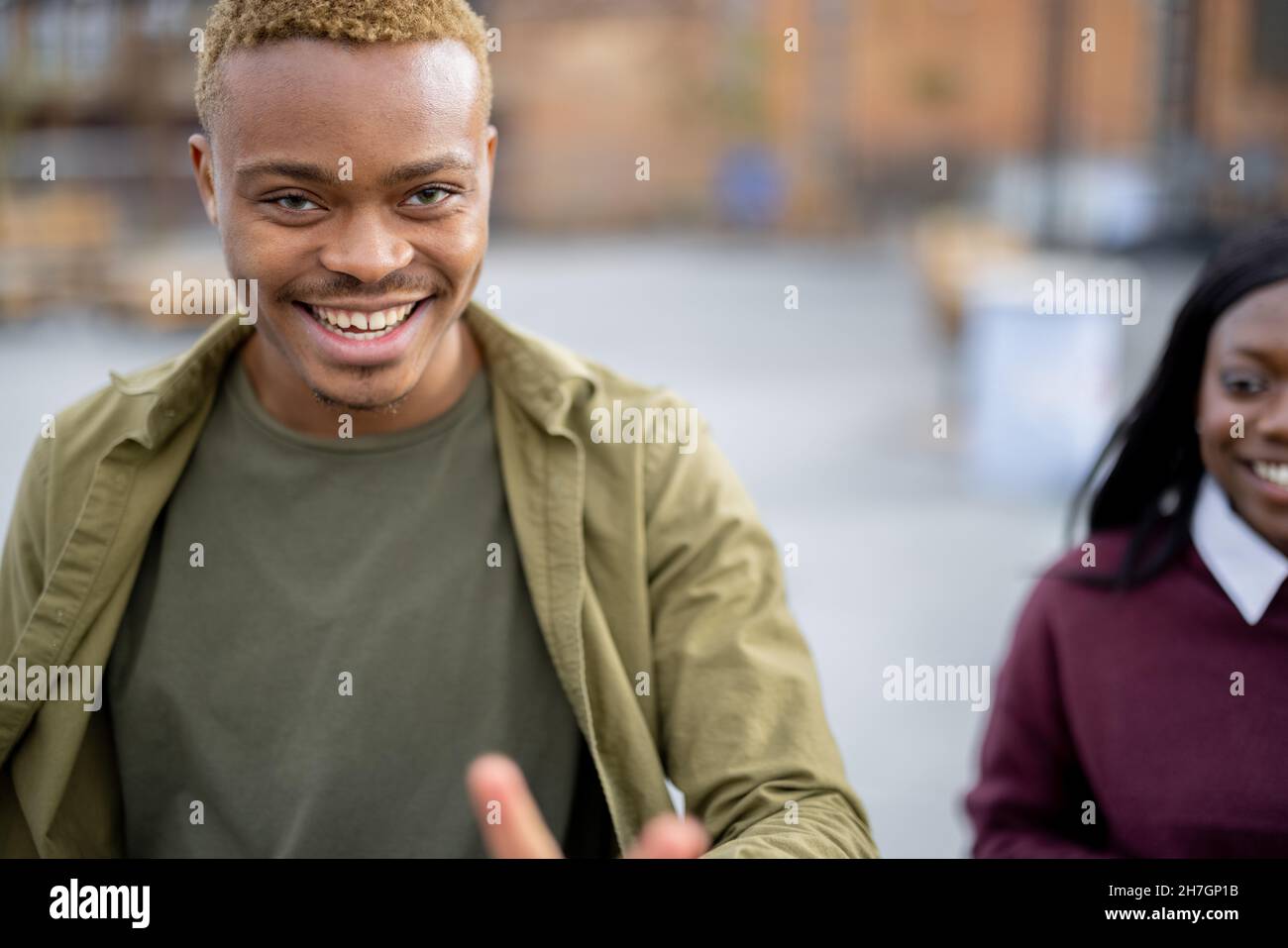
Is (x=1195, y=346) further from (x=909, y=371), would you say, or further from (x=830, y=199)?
(x=830, y=199)

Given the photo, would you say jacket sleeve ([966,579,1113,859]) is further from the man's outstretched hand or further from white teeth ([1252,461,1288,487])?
the man's outstretched hand

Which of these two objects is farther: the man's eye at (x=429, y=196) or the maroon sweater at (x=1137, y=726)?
the maroon sweater at (x=1137, y=726)

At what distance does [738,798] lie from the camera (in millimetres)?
1687

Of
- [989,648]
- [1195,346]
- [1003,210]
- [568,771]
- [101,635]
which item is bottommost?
[989,648]

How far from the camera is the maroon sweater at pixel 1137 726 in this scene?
6.13ft

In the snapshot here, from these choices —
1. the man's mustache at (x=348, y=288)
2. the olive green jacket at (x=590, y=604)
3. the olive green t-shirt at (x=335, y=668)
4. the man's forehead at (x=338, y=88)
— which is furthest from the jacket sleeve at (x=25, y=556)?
the man's forehead at (x=338, y=88)

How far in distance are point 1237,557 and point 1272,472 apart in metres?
0.14

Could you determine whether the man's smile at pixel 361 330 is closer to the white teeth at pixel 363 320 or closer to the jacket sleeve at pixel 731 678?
the white teeth at pixel 363 320

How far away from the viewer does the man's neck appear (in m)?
1.84

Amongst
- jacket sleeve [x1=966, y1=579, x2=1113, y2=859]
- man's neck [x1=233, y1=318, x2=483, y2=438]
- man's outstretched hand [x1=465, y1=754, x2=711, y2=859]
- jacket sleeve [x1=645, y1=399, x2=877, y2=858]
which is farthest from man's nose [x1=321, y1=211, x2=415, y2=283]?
jacket sleeve [x1=966, y1=579, x2=1113, y2=859]

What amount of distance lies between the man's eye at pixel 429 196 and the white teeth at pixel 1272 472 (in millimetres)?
1083

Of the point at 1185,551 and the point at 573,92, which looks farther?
the point at 573,92

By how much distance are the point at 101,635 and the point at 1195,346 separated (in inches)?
59.0
